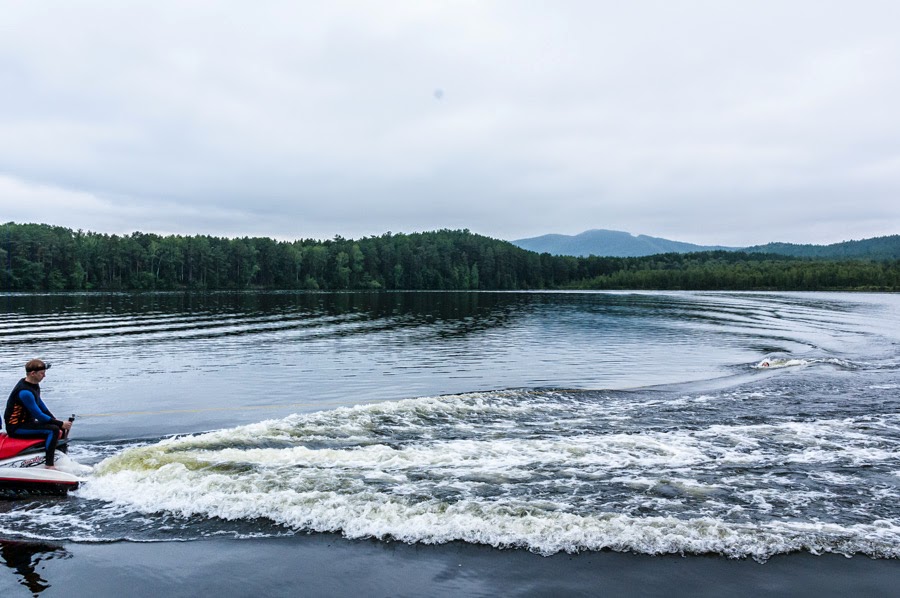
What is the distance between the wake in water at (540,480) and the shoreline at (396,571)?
387 millimetres

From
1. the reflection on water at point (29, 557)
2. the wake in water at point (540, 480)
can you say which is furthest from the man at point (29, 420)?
the reflection on water at point (29, 557)

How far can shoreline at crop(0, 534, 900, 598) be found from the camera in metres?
8.41

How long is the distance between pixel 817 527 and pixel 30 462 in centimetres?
1578

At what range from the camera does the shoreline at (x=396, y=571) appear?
8.41 metres

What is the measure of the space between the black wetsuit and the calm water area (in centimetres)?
126

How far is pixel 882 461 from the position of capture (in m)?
13.8

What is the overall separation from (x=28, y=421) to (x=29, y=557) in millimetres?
4409

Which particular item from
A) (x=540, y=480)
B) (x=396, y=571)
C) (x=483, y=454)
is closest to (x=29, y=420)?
(x=396, y=571)

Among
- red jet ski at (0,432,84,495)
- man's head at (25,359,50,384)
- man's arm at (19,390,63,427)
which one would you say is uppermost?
man's head at (25,359,50,384)

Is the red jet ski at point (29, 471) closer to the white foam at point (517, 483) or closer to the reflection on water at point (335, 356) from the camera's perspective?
the white foam at point (517, 483)

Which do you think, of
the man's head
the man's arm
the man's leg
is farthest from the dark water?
the man's head

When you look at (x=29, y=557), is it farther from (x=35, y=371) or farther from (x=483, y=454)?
(x=483, y=454)

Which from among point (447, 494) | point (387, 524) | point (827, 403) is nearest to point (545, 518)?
point (447, 494)

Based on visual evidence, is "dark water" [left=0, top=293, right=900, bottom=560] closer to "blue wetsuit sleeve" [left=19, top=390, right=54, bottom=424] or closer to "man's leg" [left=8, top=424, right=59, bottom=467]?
"man's leg" [left=8, top=424, right=59, bottom=467]
